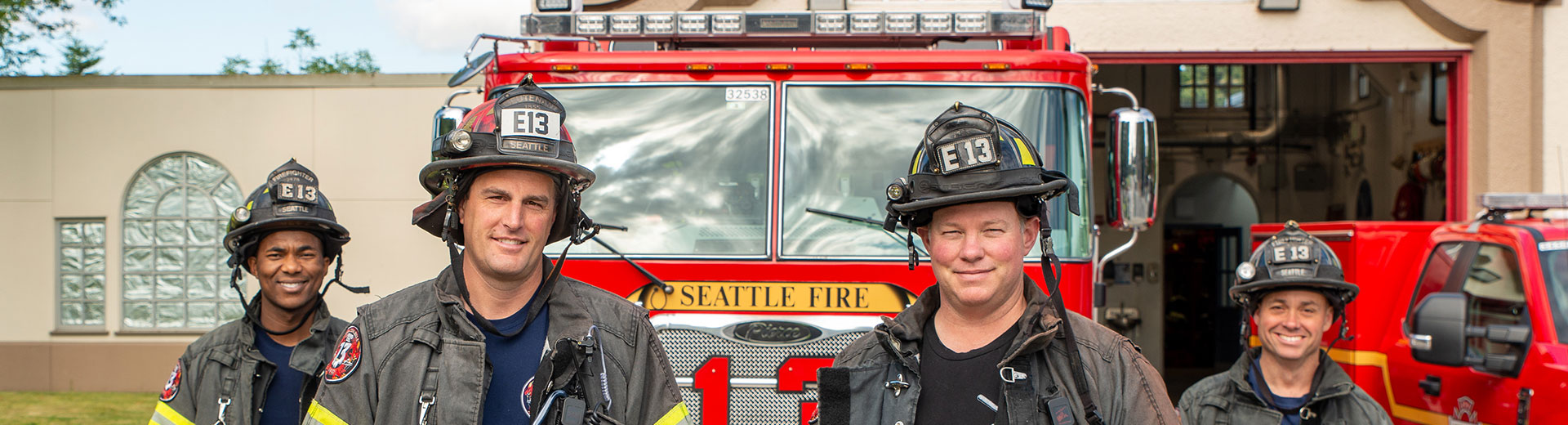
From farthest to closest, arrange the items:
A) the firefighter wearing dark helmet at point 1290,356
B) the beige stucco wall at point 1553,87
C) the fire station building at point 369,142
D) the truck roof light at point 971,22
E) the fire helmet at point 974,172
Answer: the fire station building at point 369,142, the beige stucco wall at point 1553,87, the truck roof light at point 971,22, the firefighter wearing dark helmet at point 1290,356, the fire helmet at point 974,172

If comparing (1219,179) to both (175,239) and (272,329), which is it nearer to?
(175,239)

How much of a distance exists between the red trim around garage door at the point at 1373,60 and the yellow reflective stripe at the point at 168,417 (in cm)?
742

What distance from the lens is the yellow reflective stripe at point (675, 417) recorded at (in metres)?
2.54

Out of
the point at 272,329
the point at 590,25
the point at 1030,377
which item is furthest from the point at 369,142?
the point at 1030,377

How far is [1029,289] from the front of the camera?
7.90 ft

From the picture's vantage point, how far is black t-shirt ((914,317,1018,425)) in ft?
7.36

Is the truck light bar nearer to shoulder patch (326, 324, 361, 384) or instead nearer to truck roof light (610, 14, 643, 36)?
truck roof light (610, 14, 643, 36)

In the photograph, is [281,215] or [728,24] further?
[728,24]

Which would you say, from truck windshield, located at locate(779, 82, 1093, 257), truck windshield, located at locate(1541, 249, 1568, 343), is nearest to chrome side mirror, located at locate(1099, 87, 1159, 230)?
truck windshield, located at locate(779, 82, 1093, 257)

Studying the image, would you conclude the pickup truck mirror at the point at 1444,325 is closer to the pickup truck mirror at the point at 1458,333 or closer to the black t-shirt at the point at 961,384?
the pickup truck mirror at the point at 1458,333

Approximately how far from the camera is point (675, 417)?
2.57 meters

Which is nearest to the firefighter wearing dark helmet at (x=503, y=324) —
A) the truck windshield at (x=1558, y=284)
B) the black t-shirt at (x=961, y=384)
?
the black t-shirt at (x=961, y=384)

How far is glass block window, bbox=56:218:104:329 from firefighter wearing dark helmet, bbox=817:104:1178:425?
1155 cm

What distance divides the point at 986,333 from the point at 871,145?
2.16 meters
